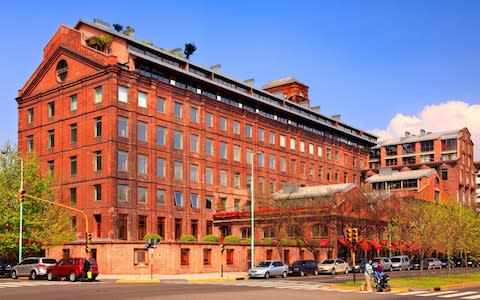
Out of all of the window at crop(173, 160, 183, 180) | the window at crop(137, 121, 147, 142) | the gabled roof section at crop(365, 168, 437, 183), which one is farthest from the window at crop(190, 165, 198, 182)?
the gabled roof section at crop(365, 168, 437, 183)

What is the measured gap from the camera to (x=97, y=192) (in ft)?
222

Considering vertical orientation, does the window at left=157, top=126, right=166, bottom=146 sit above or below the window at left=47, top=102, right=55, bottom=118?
below

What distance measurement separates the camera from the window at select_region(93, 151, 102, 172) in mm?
67856

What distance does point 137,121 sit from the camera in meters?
69.6

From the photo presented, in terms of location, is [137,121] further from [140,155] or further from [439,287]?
[439,287]

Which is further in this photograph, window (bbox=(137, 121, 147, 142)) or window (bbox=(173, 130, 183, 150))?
window (bbox=(173, 130, 183, 150))

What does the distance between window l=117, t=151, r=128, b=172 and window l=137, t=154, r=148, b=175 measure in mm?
1807

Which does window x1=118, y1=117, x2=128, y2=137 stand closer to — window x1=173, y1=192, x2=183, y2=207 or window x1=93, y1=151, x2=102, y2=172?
window x1=93, y1=151, x2=102, y2=172

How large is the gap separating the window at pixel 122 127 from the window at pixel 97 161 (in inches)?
127

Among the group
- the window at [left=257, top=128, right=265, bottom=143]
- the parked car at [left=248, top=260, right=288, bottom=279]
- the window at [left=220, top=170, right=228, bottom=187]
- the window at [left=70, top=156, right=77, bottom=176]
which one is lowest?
the parked car at [left=248, top=260, right=288, bottom=279]

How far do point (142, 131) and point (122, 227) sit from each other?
11.4 metres

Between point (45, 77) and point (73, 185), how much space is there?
15.5 meters

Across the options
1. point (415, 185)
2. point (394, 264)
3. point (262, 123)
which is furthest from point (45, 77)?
point (415, 185)

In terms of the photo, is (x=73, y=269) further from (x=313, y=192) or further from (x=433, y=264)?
(x=433, y=264)
